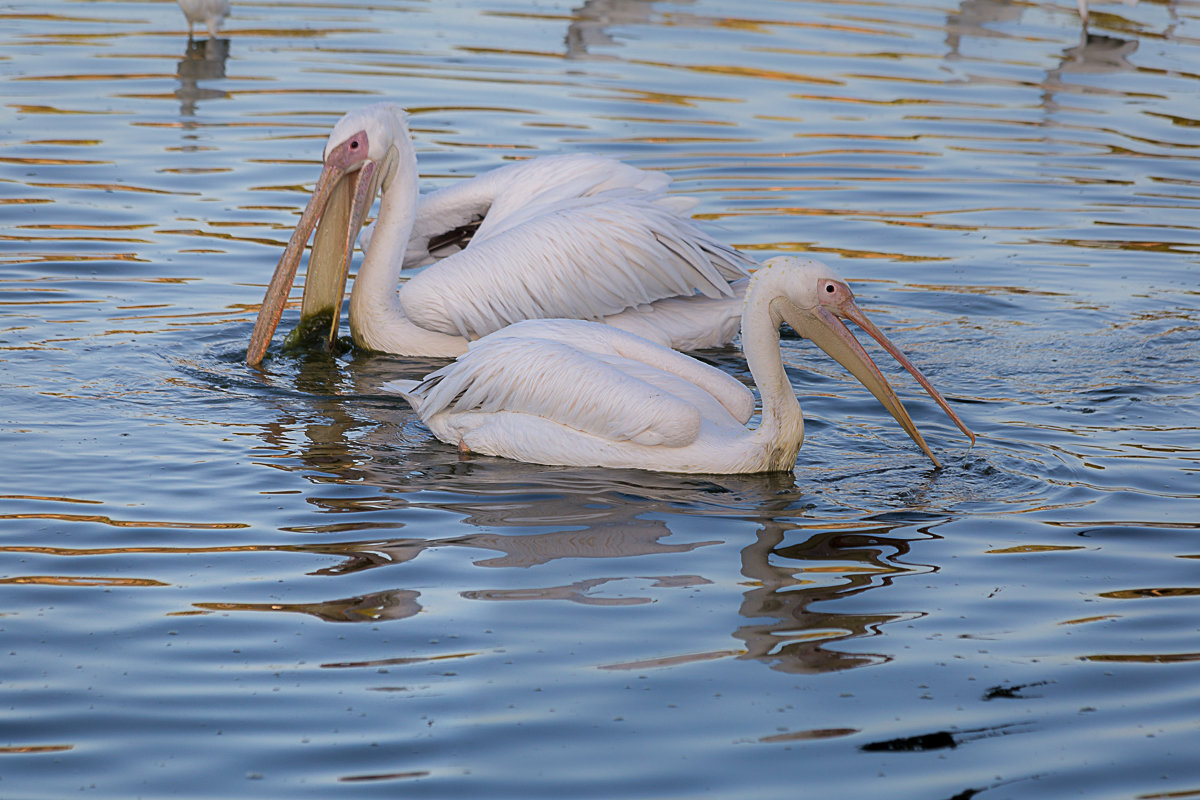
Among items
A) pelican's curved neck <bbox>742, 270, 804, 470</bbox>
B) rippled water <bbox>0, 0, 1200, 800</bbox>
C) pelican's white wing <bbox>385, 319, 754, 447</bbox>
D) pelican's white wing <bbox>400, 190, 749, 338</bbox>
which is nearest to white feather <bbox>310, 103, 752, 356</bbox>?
pelican's white wing <bbox>400, 190, 749, 338</bbox>

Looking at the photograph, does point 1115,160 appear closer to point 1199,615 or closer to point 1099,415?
point 1099,415

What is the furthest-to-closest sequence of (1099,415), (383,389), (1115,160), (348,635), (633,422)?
(1115,160), (383,389), (1099,415), (633,422), (348,635)

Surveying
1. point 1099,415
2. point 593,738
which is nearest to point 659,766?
point 593,738

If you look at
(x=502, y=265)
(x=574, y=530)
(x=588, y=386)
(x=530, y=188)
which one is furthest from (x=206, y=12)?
(x=574, y=530)

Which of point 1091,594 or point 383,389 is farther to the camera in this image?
point 383,389

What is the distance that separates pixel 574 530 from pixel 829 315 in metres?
1.03

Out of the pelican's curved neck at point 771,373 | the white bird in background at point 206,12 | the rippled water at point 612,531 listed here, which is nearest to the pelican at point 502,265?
the rippled water at point 612,531

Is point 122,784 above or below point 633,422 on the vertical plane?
below

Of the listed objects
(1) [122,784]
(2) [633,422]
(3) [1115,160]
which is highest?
(3) [1115,160]

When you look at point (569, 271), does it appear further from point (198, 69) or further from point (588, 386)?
point (198, 69)

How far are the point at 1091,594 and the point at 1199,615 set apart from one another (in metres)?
0.26

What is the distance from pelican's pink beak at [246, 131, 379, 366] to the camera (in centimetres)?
613

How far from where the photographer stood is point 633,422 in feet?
15.4

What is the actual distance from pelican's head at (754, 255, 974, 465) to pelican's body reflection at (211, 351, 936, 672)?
414mm
